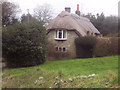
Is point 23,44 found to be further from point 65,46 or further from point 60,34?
point 60,34

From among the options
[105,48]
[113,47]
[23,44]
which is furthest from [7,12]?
[113,47]

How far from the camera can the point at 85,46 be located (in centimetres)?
1958

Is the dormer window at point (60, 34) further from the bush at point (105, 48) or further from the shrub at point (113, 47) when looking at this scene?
the shrub at point (113, 47)

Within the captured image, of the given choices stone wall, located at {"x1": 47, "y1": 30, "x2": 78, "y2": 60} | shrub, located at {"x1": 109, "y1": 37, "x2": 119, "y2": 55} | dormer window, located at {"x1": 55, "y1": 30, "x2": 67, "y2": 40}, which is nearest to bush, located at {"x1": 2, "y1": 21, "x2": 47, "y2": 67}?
stone wall, located at {"x1": 47, "y1": 30, "x2": 78, "y2": 60}

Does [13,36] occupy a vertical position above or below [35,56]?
above

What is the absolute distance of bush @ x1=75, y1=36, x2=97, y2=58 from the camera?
18734 millimetres

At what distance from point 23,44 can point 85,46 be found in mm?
8016

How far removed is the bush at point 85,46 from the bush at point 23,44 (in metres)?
5.38

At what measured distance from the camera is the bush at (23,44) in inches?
584

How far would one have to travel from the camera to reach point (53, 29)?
2181 cm

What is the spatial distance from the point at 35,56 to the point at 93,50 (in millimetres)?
7204

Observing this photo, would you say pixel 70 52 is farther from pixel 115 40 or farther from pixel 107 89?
pixel 107 89

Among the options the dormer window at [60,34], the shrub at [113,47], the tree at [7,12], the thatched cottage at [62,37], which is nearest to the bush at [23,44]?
the tree at [7,12]

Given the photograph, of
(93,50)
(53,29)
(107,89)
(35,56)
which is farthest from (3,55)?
(107,89)
